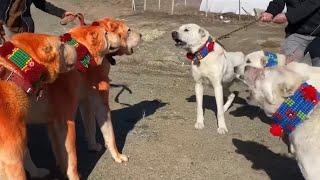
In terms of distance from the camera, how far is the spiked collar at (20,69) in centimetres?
371

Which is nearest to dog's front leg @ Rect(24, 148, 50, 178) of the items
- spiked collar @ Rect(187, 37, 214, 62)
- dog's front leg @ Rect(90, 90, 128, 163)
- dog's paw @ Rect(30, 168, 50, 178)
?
dog's paw @ Rect(30, 168, 50, 178)

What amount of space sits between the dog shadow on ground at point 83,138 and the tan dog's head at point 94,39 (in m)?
1.24

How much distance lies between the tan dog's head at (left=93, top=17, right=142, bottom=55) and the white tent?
12.4 metres

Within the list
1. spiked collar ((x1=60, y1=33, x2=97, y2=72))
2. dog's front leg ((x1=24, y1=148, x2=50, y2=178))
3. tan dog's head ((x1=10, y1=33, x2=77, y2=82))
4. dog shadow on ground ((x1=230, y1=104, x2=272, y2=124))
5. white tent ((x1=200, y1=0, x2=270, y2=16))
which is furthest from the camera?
white tent ((x1=200, y1=0, x2=270, y2=16))

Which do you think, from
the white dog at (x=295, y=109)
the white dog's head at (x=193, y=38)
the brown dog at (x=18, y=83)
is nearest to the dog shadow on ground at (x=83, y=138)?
the white dog's head at (x=193, y=38)

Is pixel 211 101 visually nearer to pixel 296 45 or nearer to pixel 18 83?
pixel 296 45

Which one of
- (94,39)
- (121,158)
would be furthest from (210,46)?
(94,39)

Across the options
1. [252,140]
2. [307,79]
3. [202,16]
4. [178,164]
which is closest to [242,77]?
[307,79]

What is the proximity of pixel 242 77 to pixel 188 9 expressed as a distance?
15.1m

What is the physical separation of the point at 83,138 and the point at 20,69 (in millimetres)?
2771

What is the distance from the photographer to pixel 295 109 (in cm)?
399

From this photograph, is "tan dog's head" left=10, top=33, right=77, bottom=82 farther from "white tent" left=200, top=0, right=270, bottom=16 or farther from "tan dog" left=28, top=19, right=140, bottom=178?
"white tent" left=200, top=0, right=270, bottom=16

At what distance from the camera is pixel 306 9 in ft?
19.9

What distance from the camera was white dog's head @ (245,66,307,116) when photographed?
4031 mm
